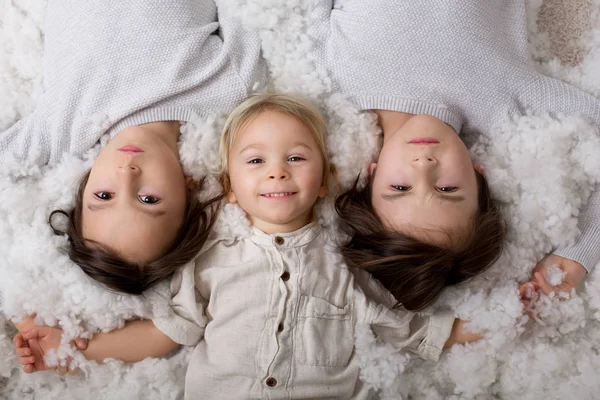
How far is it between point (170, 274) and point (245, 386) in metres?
0.27

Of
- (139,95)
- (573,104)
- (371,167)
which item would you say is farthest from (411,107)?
(139,95)

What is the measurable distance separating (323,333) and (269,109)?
1.56 ft

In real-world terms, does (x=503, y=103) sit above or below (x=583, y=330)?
above

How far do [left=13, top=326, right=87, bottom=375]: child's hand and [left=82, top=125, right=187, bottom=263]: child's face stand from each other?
0.66ft

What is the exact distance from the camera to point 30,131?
138cm

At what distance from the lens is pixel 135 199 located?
1220 mm

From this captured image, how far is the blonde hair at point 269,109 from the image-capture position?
131 cm

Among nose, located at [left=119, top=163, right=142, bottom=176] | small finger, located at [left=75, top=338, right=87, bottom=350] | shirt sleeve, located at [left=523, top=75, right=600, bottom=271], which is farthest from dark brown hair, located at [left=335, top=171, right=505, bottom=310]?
small finger, located at [left=75, top=338, right=87, bottom=350]

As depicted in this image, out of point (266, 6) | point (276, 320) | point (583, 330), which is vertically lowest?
point (583, 330)

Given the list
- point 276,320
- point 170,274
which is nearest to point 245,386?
point 276,320

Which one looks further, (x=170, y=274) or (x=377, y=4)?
(x=377, y=4)

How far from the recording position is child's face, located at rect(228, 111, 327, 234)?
125cm

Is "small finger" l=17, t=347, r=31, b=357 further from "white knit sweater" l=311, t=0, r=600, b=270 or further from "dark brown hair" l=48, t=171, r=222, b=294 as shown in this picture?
"white knit sweater" l=311, t=0, r=600, b=270

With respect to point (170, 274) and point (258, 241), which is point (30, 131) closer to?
point (170, 274)
